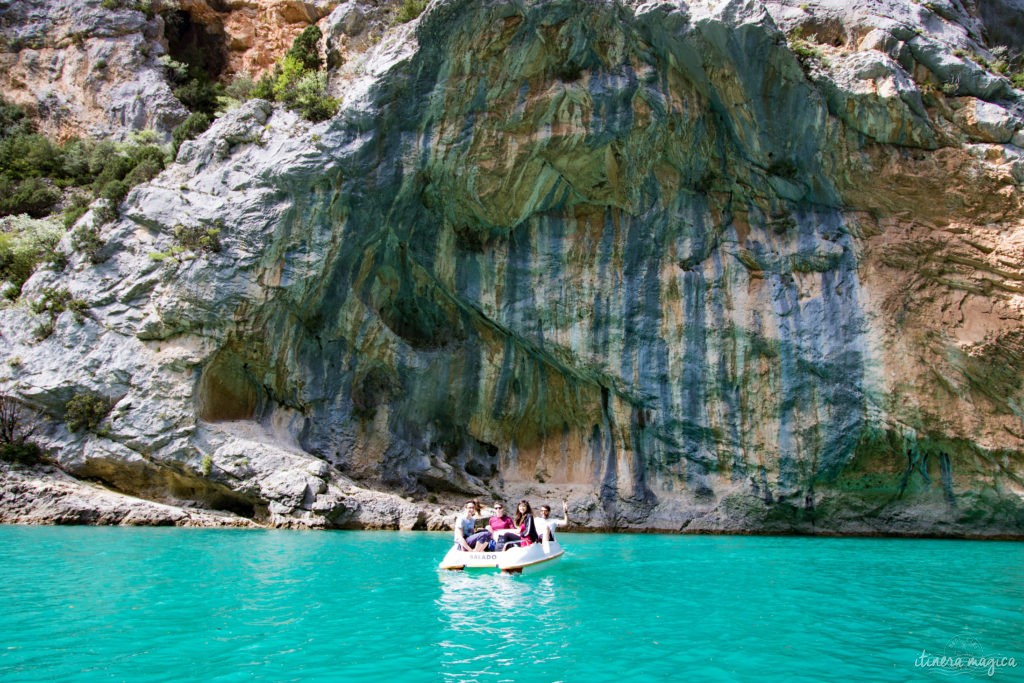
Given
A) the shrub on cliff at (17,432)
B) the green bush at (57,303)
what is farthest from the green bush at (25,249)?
the shrub on cliff at (17,432)

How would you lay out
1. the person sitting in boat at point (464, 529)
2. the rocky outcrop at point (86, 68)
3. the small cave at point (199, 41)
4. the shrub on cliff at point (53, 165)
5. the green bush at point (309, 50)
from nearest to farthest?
the person sitting in boat at point (464, 529) → the shrub on cliff at point (53, 165) → the green bush at point (309, 50) → the rocky outcrop at point (86, 68) → the small cave at point (199, 41)

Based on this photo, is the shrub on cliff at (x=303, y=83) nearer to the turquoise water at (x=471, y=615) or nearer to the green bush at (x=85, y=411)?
the green bush at (x=85, y=411)

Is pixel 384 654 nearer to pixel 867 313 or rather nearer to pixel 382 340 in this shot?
pixel 382 340

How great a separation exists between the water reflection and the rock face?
992 cm

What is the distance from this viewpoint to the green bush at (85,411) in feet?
71.9

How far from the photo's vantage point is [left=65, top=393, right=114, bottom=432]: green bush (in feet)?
71.9

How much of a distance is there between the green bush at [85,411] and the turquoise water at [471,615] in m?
5.98

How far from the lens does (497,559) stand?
14.8 m

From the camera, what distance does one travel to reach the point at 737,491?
994 inches

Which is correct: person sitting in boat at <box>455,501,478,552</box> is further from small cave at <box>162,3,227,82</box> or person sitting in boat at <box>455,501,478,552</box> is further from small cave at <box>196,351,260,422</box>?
small cave at <box>162,3,227,82</box>

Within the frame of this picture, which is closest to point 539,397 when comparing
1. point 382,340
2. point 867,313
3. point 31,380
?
point 382,340

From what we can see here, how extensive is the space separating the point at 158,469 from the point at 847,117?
24316mm

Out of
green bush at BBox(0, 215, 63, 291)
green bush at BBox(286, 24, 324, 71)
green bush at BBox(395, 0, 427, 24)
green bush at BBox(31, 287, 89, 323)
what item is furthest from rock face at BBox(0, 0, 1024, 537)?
green bush at BBox(286, 24, 324, 71)

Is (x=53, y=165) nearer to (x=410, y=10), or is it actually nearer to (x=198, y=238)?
(x=198, y=238)
